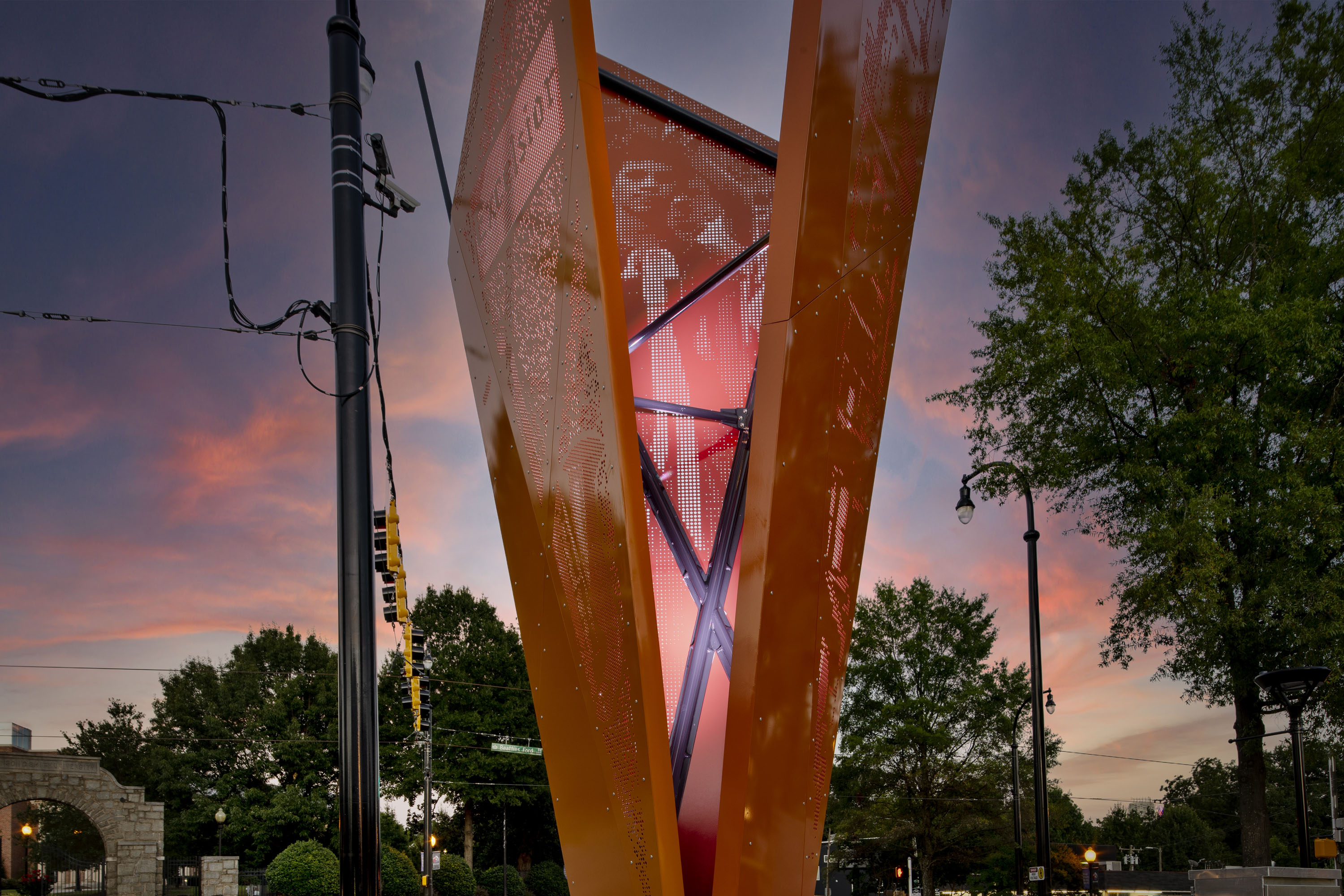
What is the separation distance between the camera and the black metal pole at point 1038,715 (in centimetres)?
1096

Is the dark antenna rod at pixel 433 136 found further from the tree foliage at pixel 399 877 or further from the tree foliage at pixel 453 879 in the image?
the tree foliage at pixel 453 879

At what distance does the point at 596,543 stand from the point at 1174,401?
47.7 ft

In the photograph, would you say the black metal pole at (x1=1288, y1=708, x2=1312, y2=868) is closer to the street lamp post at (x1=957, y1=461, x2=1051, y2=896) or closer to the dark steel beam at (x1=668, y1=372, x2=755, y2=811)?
the street lamp post at (x1=957, y1=461, x2=1051, y2=896)

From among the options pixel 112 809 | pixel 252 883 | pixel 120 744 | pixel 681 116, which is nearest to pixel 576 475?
pixel 681 116

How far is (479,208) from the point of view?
→ 5844 millimetres

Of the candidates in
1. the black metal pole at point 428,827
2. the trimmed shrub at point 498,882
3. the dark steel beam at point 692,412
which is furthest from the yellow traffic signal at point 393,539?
the trimmed shrub at point 498,882

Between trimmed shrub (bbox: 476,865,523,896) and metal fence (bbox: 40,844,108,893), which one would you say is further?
metal fence (bbox: 40,844,108,893)

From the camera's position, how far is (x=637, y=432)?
16.0 ft

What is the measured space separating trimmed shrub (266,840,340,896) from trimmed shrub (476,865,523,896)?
378 inches

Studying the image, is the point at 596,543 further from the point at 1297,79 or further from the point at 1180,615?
the point at 1297,79

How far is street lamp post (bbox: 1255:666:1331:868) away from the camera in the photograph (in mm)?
8117

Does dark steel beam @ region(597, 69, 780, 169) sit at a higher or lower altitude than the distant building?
higher

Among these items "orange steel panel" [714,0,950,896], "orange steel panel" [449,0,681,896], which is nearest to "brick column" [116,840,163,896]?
"orange steel panel" [449,0,681,896]

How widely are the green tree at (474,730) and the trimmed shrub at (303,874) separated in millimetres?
12703
